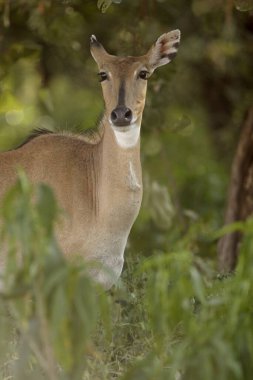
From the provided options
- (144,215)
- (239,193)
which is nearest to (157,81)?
(239,193)

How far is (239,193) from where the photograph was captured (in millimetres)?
12828

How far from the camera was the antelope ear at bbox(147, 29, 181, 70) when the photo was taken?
9.79 meters

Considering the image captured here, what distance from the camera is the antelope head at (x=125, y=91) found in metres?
9.05

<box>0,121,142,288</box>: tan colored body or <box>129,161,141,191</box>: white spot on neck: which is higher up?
<box>129,161,141,191</box>: white spot on neck

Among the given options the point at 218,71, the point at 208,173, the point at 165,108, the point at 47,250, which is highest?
the point at 47,250

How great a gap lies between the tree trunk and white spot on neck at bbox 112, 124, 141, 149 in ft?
11.6

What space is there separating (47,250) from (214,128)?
1195 centimetres

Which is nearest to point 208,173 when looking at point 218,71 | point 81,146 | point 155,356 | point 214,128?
point 214,128

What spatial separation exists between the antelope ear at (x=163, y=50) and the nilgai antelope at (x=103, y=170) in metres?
0.02

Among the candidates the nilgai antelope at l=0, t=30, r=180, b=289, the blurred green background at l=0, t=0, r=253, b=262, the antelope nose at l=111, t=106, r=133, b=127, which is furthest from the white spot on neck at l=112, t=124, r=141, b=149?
the blurred green background at l=0, t=0, r=253, b=262

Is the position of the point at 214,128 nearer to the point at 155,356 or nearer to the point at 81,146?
the point at 81,146

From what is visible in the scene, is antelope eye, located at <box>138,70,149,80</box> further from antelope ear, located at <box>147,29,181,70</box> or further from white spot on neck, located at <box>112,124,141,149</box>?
white spot on neck, located at <box>112,124,141,149</box>

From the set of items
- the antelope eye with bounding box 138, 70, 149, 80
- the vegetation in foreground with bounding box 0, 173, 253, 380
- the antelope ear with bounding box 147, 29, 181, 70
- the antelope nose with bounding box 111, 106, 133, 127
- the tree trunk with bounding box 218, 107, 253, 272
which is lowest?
the tree trunk with bounding box 218, 107, 253, 272

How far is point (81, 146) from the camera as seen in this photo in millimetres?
9836
